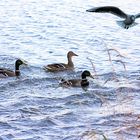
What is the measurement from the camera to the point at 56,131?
1012 centimetres

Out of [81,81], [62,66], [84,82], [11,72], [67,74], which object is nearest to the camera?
[81,81]

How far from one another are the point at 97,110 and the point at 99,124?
0.92 m

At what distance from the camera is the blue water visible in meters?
10.1

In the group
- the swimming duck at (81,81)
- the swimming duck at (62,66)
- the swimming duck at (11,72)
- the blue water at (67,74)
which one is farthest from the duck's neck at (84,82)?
the swimming duck at (11,72)

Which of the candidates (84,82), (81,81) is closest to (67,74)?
(84,82)

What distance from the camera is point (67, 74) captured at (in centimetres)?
1558

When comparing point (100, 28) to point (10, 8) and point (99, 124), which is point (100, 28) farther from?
point (99, 124)

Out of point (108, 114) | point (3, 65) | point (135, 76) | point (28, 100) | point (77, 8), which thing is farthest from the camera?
point (77, 8)

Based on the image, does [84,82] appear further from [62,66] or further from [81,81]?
[62,66]

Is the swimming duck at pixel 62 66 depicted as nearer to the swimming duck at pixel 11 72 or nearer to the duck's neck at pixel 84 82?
the swimming duck at pixel 11 72

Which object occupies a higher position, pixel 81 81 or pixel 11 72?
pixel 11 72

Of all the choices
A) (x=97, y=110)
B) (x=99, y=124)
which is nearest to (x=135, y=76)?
(x=97, y=110)

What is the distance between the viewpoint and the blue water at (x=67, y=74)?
10.1 m

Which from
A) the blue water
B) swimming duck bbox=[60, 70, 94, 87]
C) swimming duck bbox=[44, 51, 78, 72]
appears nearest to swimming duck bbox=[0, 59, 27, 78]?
the blue water
